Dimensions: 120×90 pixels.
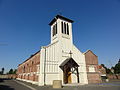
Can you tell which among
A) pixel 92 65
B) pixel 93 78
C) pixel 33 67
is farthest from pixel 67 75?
pixel 33 67

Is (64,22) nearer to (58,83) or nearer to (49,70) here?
(49,70)

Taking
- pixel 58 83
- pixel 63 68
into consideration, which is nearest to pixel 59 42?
pixel 63 68

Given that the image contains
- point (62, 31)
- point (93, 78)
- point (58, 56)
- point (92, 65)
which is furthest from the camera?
point (92, 65)

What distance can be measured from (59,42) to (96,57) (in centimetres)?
1123

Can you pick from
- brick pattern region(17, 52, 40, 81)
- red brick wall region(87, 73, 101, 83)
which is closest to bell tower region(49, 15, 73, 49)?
brick pattern region(17, 52, 40, 81)

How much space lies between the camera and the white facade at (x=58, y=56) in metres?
16.4

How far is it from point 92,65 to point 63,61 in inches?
331

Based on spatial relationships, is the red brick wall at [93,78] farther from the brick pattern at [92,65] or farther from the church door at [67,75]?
the church door at [67,75]

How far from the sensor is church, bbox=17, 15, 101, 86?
54.7 ft

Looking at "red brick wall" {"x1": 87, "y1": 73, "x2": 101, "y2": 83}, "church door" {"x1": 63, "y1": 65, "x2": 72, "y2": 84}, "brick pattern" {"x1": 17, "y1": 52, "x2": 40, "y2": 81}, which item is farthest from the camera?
"red brick wall" {"x1": 87, "y1": 73, "x2": 101, "y2": 83}

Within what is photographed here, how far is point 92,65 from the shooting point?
2303 cm

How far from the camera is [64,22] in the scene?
21.4 meters

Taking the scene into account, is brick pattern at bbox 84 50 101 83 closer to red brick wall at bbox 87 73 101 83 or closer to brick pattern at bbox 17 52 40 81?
red brick wall at bbox 87 73 101 83

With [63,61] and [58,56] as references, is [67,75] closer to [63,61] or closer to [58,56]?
[63,61]
